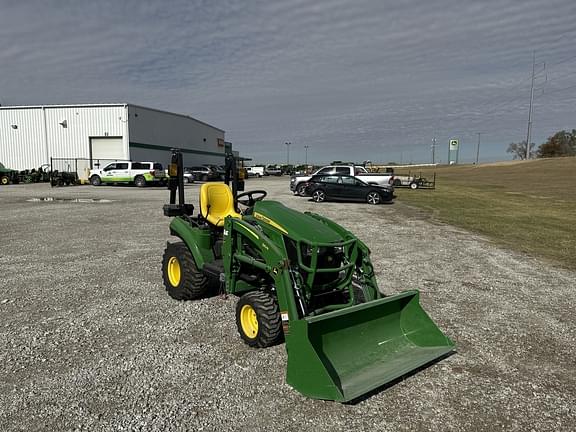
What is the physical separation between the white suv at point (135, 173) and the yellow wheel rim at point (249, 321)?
23.7 m

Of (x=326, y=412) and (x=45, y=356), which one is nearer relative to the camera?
(x=326, y=412)

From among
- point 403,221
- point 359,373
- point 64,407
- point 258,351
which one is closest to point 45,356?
point 64,407

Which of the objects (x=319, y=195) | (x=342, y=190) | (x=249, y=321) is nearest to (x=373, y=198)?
(x=342, y=190)

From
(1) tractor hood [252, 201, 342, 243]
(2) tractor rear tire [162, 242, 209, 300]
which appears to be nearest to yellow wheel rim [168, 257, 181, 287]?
(2) tractor rear tire [162, 242, 209, 300]

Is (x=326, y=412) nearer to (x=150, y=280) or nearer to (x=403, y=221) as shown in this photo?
(x=150, y=280)

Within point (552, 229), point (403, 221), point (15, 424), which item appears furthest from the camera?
point (403, 221)

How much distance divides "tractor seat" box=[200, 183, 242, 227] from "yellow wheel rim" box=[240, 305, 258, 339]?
146 cm

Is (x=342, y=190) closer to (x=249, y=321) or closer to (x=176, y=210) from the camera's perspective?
(x=176, y=210)

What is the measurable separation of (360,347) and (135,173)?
25871mm

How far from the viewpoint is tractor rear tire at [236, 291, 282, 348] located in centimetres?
325

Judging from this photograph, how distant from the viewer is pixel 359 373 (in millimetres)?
2842

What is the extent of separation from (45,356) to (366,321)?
107 inches

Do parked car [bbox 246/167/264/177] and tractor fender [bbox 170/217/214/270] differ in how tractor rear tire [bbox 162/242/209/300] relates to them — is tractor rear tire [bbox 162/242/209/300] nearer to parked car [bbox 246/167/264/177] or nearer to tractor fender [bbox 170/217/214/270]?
tractor fender [bbox 170/217/214/270]

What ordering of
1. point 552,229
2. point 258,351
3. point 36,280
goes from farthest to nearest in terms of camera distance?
point 552,229
point 36,280
point 258,351
